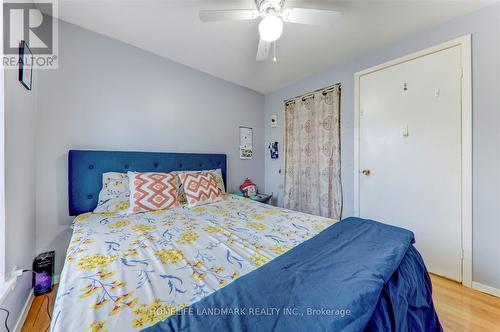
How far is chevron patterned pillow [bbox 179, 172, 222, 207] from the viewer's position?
83.7 inches

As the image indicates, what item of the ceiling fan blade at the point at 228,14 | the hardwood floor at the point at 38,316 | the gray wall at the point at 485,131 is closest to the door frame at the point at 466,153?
the gray wall at the point at 485,131

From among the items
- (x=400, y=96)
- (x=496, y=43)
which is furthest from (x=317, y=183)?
(x=496, y=43)

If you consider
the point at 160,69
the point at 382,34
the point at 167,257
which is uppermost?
the point at 382,34

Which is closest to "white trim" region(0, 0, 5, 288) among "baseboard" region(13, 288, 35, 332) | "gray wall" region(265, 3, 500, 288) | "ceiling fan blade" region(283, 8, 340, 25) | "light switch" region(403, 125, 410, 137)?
"baseboard" region(13, 288, 35, 332)

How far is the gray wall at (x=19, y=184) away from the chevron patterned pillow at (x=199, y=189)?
116cm

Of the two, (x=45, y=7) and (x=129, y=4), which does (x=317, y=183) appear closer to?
(x=129, y=4)

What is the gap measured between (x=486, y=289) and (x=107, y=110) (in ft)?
12.2

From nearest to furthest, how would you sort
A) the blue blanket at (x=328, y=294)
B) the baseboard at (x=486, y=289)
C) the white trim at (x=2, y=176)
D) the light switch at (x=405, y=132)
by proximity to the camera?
the blue blanket at (x=328, y=294) → the white trim at (x=2, y=176) → the baseboard at (x=486, y=289) → the light switch at (x=405, y=132)

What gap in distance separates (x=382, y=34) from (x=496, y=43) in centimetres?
82

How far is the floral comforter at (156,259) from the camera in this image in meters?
0.67

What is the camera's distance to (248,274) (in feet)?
2.86

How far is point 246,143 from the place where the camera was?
11.0 feet

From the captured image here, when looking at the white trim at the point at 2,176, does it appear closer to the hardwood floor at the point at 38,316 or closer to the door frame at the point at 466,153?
the hardwood floor at the point at 38,316

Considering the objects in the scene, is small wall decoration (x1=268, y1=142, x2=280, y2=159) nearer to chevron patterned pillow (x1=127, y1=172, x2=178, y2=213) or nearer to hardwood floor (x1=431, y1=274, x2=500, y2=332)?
chevron patterned pillow (x1=127, y1=172, x2=178, y2=213)
